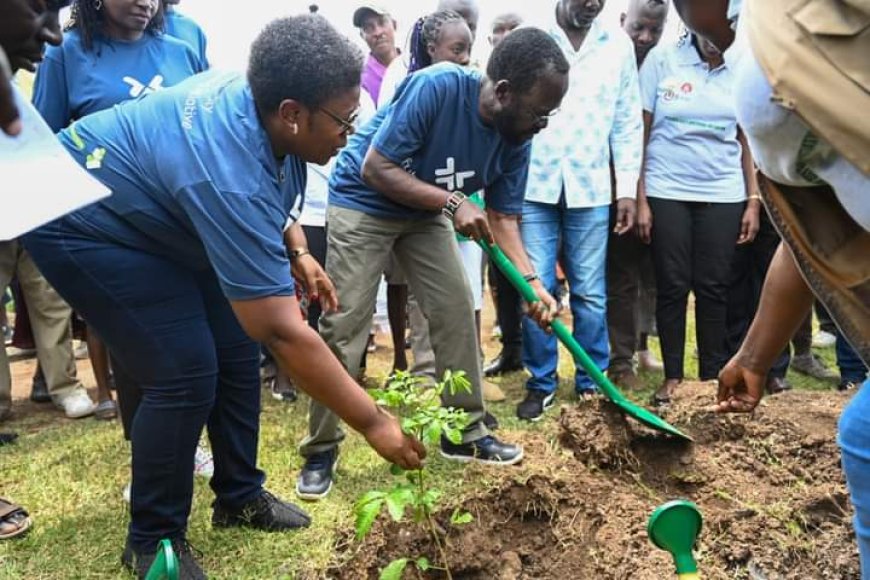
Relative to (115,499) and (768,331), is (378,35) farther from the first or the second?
(768,331)

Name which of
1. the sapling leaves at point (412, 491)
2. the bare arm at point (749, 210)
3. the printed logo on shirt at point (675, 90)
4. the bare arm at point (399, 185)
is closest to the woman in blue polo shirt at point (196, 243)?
the sapling leaves at point (412, 491)

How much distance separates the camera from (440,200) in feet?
11.1

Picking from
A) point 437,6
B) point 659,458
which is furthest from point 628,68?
point 659,458

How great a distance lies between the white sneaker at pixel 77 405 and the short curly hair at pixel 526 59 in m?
2.96

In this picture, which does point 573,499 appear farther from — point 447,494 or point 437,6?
point 437,6

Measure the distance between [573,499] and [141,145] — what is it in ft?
6.41

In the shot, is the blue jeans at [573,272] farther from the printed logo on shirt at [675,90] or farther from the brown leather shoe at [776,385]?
the brown leather shoe at [776,385]

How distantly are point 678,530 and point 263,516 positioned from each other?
1.73 metres

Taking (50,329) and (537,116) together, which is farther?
(50,329)

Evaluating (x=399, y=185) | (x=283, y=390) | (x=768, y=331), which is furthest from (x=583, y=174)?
(x=768, y=331)

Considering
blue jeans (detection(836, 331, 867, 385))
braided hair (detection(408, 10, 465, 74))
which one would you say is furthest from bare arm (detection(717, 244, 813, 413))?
braided hair (detection(408, 10, 465, 74))

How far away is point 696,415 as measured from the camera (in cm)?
404

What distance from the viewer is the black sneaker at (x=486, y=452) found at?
3.74 meters

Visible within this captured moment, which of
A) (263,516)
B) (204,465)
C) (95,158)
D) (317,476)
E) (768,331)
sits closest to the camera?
(768,331)
